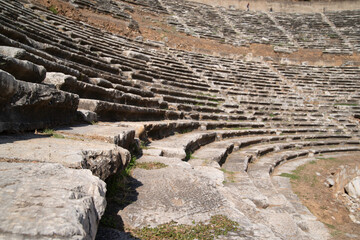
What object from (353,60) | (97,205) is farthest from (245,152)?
(353,60)

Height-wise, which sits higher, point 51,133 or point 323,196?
point 51,133

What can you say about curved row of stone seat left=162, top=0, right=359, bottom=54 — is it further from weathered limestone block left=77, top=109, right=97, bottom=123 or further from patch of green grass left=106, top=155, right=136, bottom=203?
patch of green grass left=106, top=155, right=136, bottom=203

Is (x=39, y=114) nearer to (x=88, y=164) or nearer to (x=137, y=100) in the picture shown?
(x=88, y=164)

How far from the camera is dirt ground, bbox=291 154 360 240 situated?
3668 millimetres

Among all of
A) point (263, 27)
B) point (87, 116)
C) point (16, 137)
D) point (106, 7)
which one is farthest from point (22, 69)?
point (263, 27)

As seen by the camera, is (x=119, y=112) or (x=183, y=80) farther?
(x=183, y=80)

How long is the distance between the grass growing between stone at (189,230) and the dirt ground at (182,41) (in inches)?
454

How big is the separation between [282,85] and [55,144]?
12245 millimetres

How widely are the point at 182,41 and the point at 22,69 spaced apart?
12579mm

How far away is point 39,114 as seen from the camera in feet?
7.99

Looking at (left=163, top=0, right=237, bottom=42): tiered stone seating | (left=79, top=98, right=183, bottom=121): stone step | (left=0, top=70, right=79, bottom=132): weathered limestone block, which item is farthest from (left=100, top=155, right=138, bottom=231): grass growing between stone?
(left=163, top=0, right=237, bottom=42): tiered stone seating

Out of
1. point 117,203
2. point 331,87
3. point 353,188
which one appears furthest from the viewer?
point 331,87

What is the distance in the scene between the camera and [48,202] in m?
1.03

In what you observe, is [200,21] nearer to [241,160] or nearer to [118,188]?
[241,160]
